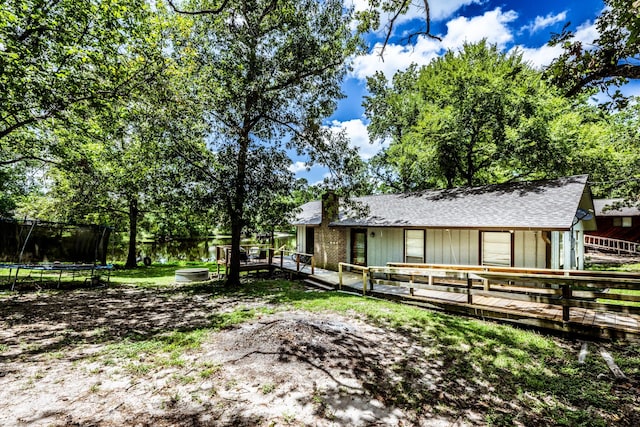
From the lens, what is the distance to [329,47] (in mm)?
11297

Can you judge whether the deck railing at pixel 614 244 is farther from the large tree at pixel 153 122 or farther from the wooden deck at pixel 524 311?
the large tree at pixel 153 122

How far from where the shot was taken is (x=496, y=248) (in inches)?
394

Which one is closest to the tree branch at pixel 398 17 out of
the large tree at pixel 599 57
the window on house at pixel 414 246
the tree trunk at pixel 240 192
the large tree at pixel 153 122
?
the large tree at pixel 599 57

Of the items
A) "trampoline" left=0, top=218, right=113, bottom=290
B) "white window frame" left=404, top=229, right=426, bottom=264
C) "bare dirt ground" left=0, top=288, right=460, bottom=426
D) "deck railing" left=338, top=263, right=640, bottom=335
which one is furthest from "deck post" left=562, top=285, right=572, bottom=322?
"trampoline" left=0, top=218, right=113, bottom=290

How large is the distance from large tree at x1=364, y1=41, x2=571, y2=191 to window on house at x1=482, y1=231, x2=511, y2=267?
28.7 feet

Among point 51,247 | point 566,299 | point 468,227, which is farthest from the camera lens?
point 51,247

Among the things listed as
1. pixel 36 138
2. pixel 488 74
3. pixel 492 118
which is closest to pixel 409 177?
pixel 492 118

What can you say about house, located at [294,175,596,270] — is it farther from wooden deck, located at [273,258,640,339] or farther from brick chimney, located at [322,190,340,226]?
wooden deck, located at [273,258,640,339]

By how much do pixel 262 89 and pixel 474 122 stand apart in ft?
44.5

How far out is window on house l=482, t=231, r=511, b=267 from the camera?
32.1ft

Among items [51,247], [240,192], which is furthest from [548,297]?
[51,247]

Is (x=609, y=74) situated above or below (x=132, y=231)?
above

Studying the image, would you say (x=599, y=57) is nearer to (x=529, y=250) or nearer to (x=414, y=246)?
(x=529, y=250)

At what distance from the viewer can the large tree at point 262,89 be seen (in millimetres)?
10125
